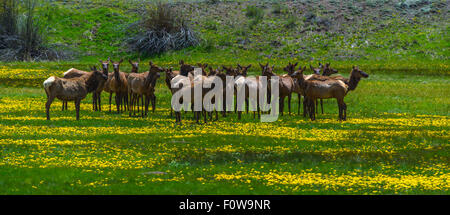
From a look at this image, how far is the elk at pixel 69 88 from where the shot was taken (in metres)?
27.0

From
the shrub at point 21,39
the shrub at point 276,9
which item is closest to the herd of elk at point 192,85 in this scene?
→ the shrub at point 21,39

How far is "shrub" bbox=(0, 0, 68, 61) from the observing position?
6200 cm

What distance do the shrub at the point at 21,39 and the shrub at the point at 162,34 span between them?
9.44 metres

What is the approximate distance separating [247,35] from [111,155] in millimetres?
53066

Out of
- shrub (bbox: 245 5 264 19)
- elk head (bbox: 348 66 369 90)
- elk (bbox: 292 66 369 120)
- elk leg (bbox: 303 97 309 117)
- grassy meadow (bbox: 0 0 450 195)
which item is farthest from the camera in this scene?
shrub (bbox: 245 5 264 19)

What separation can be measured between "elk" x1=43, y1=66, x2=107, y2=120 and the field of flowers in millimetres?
1021

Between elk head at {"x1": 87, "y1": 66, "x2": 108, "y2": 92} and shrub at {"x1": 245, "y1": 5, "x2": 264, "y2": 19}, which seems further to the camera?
shrub at {"x1": 245, "y1": 5, "x2": 264, "y2": 19}

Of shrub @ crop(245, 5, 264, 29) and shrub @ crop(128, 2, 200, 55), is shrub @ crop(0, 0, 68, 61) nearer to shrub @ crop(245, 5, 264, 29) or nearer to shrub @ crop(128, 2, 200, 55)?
shrub @ crop(128, 2, 200, 55)

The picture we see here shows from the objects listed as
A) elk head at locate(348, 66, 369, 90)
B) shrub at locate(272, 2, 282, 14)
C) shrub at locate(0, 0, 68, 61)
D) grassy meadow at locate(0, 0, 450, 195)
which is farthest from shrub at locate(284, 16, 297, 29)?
elk head at locate(348, 66, 369, 90)

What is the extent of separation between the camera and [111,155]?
18.5m

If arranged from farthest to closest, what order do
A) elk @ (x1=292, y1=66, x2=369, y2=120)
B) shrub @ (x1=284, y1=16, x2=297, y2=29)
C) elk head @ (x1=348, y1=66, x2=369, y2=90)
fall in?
shrub @ (x1=284, y1=16, x2=297, y2=29)
elk head @ (x1=348, y1=66, x2=369, y2=90)
elk @ (x1=292, y1=66, x2=369, y2=120)

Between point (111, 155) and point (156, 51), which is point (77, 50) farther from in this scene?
point (111, 155)

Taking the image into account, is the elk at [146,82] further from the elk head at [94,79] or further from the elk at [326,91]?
the elk at [326,91]

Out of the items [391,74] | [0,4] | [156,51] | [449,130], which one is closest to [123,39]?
[156,51]
